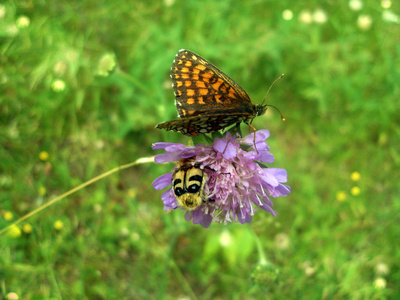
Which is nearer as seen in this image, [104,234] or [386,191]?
[104,234]

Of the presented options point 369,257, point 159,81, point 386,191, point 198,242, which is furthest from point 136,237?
point 386,191

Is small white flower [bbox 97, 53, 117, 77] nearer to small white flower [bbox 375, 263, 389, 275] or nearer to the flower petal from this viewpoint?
the flower petal

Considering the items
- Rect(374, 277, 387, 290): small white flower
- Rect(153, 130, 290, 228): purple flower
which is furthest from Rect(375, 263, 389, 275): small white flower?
Rect(153, 130, 290, 228): purple flower

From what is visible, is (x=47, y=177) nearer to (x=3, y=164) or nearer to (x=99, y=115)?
(x=3, y=164)

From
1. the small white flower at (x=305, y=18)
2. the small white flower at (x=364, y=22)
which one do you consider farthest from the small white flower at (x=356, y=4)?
the small white flower at (x=305, y=18)

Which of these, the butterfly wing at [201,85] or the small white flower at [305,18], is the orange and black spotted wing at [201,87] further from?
the small white flower at [305,18]

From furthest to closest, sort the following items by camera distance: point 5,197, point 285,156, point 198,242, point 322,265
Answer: point 285,156 → point 198,242 → point 5,197 → point 322,265

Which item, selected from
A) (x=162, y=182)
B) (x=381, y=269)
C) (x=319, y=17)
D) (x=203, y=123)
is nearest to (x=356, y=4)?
(x=319, y=17)
